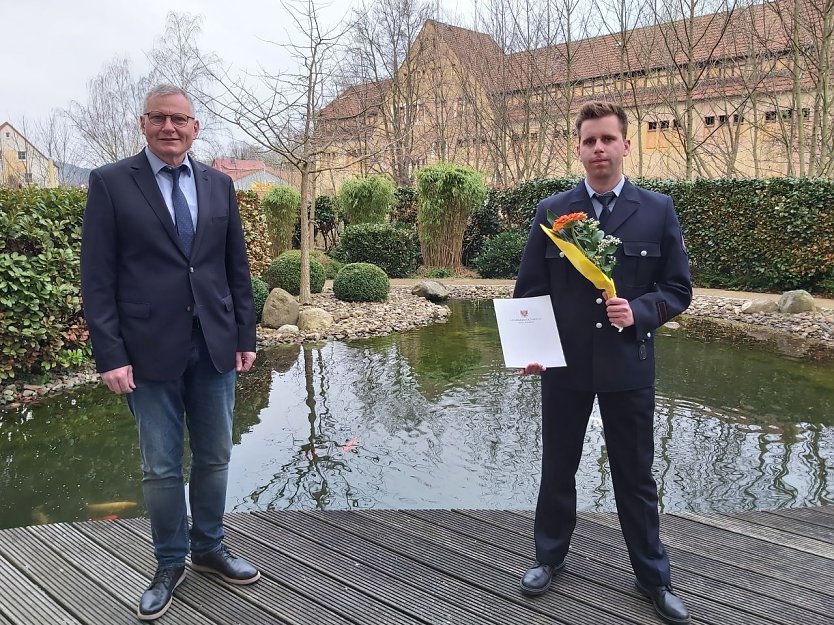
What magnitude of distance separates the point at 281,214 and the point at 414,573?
15.5m

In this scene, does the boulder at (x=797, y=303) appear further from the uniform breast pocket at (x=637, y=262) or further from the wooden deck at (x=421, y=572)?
the uniform breast pocket at (x=637, y=262)

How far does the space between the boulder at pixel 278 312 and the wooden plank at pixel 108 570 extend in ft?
19.5

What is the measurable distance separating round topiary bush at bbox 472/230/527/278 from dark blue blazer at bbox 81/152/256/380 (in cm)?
1274

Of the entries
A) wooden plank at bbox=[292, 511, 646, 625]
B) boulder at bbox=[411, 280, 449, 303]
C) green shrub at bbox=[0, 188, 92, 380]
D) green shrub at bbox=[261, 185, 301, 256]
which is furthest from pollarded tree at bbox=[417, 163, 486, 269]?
wooden plank at bbox=[292, 511, 646, 625]

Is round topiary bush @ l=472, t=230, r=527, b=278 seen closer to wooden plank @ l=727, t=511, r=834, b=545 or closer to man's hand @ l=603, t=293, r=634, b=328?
wooden plank @ l=727, t=511, r=834, b=545

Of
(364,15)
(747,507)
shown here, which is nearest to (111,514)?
(747,507)

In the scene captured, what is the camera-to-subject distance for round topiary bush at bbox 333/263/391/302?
1092cm

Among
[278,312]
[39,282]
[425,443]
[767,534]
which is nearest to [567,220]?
[767,534]

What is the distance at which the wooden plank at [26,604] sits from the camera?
7.32 ft

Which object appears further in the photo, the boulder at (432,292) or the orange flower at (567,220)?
the boulder at (432,292)

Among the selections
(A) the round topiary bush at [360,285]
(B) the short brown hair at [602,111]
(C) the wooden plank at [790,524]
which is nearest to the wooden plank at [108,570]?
(B) the short brown hair at [602,111]

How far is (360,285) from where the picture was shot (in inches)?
430

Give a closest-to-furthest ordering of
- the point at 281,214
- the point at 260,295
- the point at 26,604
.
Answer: the point at 26,604
the point at 260,295
the point at 281,214

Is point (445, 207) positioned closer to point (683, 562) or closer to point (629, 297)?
point (683, 562)
